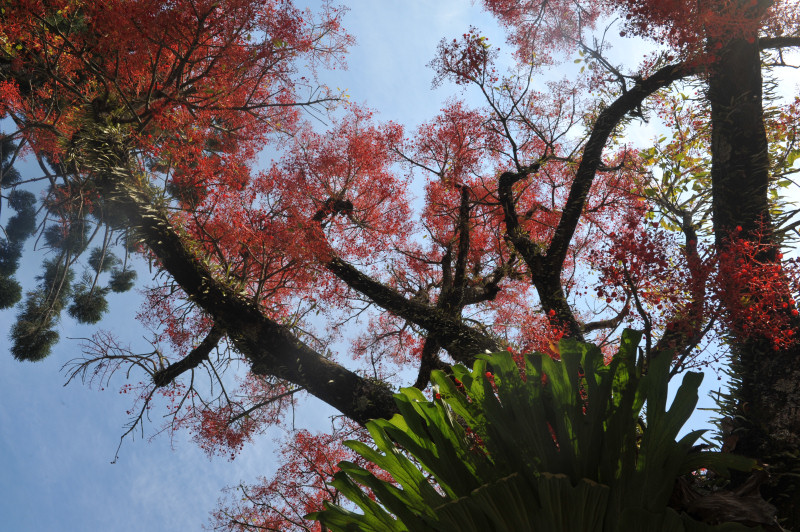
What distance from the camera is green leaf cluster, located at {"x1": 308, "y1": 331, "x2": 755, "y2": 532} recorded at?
2559mm

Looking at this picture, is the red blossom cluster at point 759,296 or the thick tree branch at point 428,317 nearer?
the red blossom cluster at point 759,296

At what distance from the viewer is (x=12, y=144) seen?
416 inches

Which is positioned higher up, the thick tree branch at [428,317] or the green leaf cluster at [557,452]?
the thick tree branch at [428,317]

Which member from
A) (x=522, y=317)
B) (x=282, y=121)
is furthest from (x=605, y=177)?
(x=282, y=121)

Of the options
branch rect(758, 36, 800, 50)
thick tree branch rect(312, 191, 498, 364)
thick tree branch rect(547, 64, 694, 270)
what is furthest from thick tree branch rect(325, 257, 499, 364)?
branch rect(758, 36, 800, 50)

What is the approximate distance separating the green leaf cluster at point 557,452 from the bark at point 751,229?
2.22ft

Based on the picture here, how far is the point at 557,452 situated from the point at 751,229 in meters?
2.61

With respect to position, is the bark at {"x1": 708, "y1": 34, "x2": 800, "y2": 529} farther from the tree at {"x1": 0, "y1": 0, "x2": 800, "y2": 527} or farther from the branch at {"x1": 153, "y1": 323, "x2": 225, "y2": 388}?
the branch at {"x1": 153, "y1": 323, "x2": 225, "y2": 388}

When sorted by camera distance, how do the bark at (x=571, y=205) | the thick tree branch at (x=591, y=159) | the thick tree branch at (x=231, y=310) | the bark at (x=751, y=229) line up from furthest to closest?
the thick tree branch at (x=591, y=159), the bark at (x=571, y=205), the thick tree branch at (x=231, y=310), the bark at (x=751, y=229)

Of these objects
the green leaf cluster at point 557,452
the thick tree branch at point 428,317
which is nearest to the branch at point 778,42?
the thick tree branch at point 428,317

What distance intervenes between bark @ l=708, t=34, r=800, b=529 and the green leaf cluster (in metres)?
0.68

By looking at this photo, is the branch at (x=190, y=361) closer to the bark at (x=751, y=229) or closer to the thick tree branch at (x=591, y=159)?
the thick tree branch at (x=591, y=159)

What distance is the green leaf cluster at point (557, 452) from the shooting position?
256cm

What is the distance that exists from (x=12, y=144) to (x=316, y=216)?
7047mm
